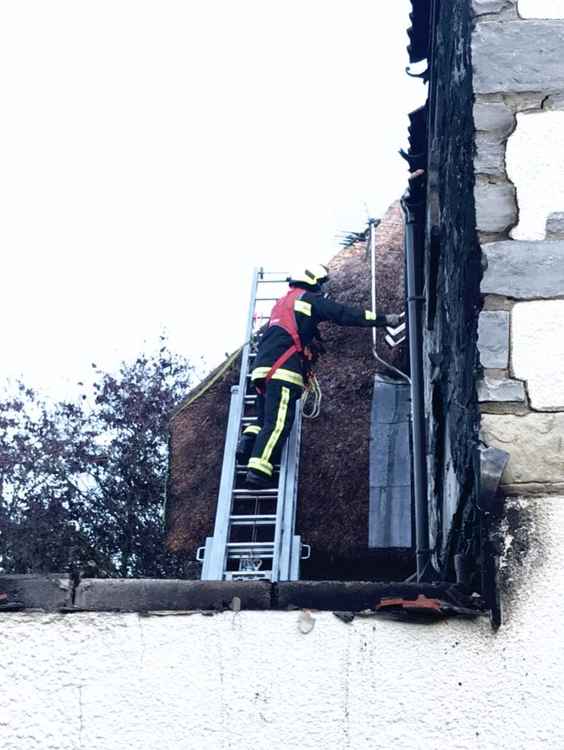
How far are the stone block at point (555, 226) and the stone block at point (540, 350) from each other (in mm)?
213

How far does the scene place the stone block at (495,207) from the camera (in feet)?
12.0

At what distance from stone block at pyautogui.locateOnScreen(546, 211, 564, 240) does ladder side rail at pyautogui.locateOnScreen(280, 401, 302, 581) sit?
3.74 m

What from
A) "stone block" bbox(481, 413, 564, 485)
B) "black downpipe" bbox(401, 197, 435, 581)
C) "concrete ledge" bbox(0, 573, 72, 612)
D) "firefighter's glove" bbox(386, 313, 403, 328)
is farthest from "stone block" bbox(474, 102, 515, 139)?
"firefighter's glove" bbox(386, 313, 403, 328)

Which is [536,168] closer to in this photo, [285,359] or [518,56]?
[518,56]

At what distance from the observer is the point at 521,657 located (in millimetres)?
3109

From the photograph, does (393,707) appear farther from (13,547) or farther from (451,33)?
(13,547)

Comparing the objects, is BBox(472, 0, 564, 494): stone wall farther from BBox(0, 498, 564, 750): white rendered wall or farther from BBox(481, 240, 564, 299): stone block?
BBox(0, 498, 564, 750): white rendered wall

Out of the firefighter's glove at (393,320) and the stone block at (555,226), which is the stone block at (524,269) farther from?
the firefighter's glove at (393,320)

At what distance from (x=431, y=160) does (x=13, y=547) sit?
18.4 feet

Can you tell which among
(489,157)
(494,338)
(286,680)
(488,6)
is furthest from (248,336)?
(286,680)

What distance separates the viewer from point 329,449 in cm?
836

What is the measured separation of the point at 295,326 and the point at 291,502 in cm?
131

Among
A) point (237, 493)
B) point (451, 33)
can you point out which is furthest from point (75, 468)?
point (451, 33)

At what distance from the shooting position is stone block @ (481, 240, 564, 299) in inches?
139
